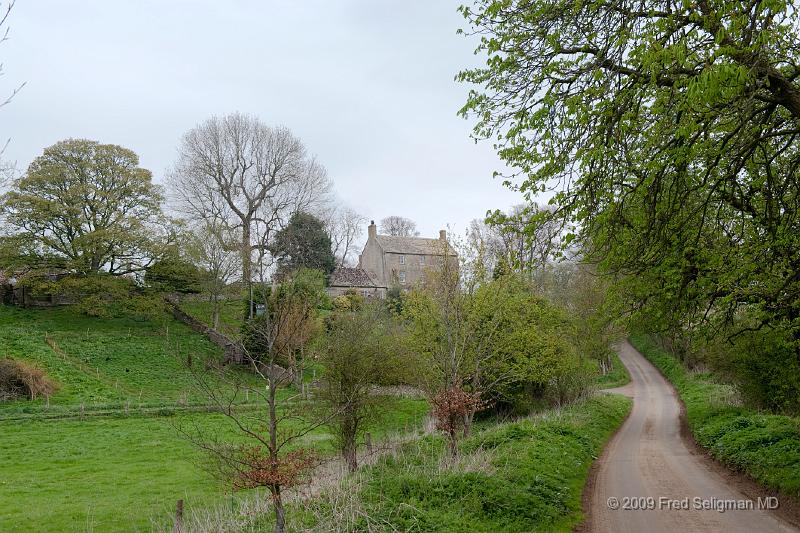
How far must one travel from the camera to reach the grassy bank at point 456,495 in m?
8.83

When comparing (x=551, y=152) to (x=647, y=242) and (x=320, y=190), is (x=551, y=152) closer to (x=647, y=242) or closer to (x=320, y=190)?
(x=647, y=242)

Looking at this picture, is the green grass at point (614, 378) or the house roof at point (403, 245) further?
the house roof at point (403, 245)

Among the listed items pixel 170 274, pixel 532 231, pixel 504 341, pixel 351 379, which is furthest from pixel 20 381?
pixel 532 231

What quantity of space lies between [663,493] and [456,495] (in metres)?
5.05

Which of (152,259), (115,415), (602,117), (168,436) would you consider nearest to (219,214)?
(152,259)

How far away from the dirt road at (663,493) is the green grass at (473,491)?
0.64 metres

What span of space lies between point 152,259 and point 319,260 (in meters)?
16.2

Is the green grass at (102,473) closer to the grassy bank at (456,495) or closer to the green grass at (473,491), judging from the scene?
the grassy bank at (456,495)

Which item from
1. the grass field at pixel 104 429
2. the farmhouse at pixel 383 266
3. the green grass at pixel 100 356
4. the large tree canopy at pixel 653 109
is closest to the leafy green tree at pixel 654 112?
the large tree canopy at pixel 653 109

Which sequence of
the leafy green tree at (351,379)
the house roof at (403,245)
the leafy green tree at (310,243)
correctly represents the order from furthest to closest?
the house roof at (403,245), the leafy green tree at (310,243), the leafy green tree at (351,379)

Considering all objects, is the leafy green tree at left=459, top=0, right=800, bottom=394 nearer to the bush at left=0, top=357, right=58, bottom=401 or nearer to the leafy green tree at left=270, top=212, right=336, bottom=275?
the bush at left=0, top=357, right=58, bottom=401

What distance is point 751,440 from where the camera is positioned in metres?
15.2

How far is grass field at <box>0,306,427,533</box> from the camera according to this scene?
44.5 feet

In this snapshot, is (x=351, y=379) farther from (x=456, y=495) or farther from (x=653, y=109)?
(x=653, y=109)
